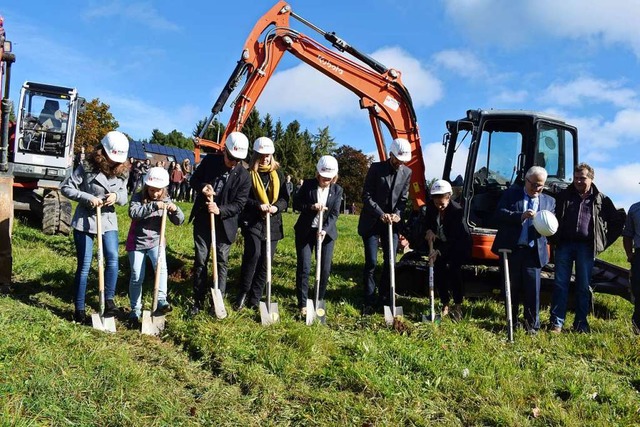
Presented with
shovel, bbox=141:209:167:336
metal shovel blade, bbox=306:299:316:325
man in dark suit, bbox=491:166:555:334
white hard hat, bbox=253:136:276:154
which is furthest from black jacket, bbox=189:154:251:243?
man in dark suit, bbox=491:166:555:334

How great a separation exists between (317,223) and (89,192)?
2374mm

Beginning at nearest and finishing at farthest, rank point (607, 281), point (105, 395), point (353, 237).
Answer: point (105, 395)
point (607, 281)
point (353, 237)

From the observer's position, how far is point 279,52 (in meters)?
8.86

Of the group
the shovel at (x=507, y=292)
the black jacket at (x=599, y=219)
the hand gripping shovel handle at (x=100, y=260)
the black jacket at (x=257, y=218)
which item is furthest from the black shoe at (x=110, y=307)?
the black jacket at (x=599, y=219)

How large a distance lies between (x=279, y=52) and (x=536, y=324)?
5799 mm

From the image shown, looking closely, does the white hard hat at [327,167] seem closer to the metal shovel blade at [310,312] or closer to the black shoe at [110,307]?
the metal shovel blade at [310,312]

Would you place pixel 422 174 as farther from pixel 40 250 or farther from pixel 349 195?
pixel 349 195

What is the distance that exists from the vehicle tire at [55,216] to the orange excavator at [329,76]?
3.47m

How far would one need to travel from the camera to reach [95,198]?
5086mm

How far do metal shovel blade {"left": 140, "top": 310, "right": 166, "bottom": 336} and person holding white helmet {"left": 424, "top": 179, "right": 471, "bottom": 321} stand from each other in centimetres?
301

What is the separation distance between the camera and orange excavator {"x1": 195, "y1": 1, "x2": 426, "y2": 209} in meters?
8.56

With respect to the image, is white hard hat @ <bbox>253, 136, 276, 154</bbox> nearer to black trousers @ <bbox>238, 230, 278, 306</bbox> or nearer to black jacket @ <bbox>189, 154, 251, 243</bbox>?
black jacket @ <bbox>189, 154, 251, 243</bbox>

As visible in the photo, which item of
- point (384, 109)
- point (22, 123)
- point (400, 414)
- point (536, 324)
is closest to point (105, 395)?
point (400, 414)

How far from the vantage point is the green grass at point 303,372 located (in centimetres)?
348
